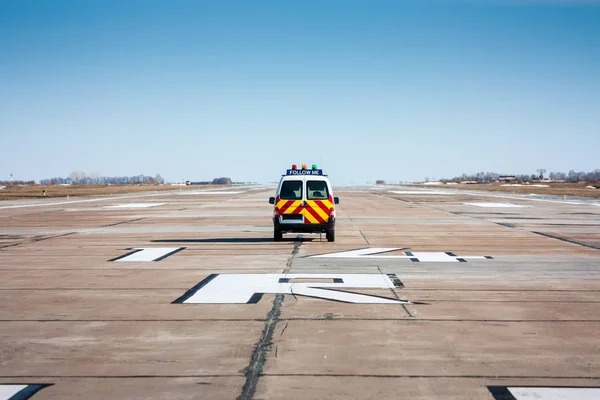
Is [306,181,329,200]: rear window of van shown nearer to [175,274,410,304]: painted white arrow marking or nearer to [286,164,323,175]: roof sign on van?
[286,164,323,175]: roof sign on van

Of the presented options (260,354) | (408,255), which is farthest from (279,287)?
(408,255)

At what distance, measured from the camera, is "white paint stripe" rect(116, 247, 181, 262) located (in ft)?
52.2

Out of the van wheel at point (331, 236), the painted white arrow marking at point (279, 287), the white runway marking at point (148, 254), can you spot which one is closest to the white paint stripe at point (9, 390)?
the painted white arrow marking at point (279, 287)

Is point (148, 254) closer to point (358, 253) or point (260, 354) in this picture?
point (358, 253)

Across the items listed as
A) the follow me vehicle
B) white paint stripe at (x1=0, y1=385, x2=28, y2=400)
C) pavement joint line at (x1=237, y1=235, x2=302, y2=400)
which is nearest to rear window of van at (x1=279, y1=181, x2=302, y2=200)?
the follow me vehicle

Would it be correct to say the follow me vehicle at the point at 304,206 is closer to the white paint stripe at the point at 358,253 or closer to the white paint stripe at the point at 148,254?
the white paint stripe at the point at 358,253

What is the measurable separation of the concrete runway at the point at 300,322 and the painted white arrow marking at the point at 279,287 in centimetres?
5

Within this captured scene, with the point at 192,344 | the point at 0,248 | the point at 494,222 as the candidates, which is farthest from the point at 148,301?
the point at 494,222

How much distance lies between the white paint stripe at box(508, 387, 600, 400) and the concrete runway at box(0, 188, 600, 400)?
0.03 meters

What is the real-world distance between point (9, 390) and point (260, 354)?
8.57 feet

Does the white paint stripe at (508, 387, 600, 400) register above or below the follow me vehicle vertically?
below

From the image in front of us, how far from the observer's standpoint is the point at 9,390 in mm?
5996

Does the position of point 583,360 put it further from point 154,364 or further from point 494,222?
point 494,222

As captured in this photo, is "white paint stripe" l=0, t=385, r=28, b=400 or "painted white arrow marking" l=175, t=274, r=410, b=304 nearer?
"white paint stripe" l=0, t=385, r=28, b=400
